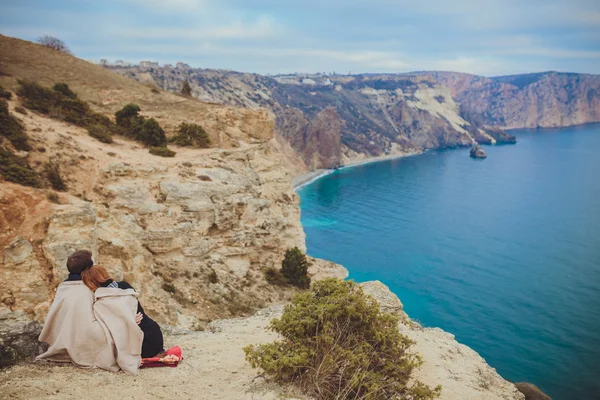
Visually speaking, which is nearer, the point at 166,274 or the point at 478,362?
the point at 478,362

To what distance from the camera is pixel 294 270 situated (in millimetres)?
29469

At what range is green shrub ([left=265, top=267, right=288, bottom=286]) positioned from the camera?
2814 cm

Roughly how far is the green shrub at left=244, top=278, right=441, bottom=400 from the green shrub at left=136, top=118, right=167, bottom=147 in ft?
67.1

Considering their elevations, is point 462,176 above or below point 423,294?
above

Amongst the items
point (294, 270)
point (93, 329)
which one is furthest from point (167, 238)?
point (93, 329)

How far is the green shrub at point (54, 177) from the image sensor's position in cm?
1828

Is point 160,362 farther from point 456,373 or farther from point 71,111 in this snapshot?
point 71,111

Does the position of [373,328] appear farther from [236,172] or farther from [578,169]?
[578,169]

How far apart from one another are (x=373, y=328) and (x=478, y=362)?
6322 millimetres

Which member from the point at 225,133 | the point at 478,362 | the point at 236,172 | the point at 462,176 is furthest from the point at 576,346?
the point at 462,176

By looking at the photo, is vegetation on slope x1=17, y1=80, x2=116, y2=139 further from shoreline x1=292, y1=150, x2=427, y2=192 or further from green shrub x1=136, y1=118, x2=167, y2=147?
shoreline x1=292, y1=150, x2=427, y2=192

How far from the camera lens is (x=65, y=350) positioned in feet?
24.0

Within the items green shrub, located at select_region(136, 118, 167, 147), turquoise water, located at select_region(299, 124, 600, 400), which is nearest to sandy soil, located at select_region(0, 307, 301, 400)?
green shrub, located at select_region(136, 118, 167, 147)

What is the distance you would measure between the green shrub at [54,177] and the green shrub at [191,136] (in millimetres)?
10391
